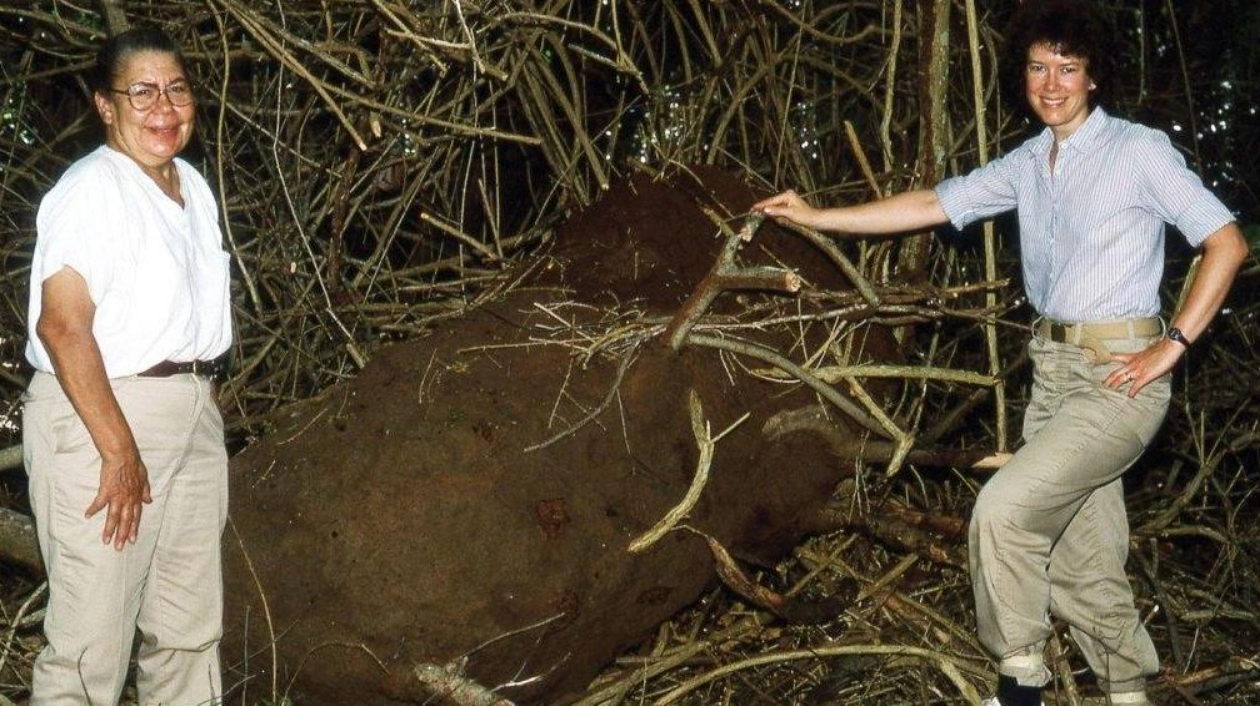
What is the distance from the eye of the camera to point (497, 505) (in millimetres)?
3428

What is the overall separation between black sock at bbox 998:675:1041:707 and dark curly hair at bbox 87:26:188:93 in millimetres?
2523

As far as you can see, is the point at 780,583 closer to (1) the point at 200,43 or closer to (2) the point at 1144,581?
(2) the point at 1144,581

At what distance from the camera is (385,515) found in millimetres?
3369

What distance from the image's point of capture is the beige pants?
2.96 meters

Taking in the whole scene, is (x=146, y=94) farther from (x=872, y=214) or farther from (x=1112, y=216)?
(x=1112, y=216)

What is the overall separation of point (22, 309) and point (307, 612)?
80.3 inches

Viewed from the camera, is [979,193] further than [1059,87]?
Yes

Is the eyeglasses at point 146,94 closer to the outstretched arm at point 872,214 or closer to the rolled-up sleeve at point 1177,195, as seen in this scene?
the outstretched arm at point 872,214

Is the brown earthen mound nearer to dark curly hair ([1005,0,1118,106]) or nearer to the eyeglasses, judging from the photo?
the eyeglasses

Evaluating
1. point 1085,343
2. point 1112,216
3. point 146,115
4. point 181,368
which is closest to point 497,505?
point 181,368

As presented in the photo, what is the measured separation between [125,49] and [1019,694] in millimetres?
2669

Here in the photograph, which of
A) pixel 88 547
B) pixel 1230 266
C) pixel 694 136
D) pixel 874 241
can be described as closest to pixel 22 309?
pixel 88 547

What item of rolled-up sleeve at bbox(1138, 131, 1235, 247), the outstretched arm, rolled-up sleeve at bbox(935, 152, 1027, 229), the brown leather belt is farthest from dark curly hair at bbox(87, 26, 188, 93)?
rolled-up sleeve at bbox(1138, 131, 1235, 247)

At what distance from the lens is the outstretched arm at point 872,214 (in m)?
3.89
